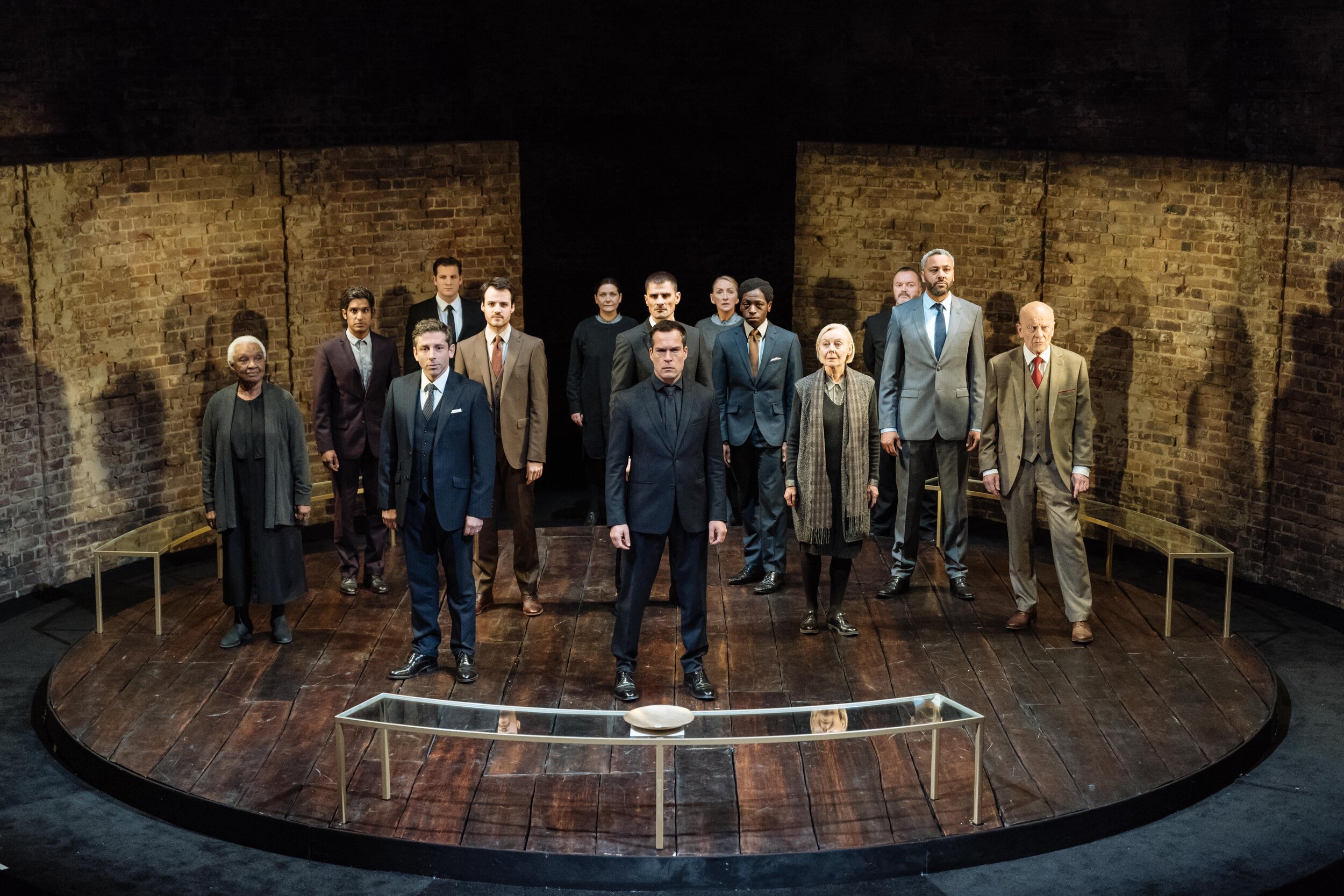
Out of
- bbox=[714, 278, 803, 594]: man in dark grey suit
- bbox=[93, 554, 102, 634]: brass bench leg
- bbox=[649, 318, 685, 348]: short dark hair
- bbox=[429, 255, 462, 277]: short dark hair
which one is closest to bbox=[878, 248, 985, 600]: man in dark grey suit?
bbox=[714, 278, 803, 594]: man in dark grey suit

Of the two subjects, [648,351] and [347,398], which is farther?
[347,398]

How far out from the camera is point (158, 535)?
7648 mm

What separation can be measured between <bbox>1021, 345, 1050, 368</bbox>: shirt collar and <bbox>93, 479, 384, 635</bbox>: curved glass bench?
3850 millimetres

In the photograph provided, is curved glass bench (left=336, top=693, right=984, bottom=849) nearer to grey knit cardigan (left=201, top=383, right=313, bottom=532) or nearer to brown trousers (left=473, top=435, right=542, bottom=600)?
grey knit cardigan (left=201, top=383, right=313, bottom=532)

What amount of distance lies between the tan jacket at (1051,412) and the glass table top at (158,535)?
3790mm

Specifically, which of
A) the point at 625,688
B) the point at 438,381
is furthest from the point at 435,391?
the point at 625,688

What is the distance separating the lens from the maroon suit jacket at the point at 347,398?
25.0ft

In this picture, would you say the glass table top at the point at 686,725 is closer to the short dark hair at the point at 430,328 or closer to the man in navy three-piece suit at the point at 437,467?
the man in navy three-piece suit at the point at 437,467

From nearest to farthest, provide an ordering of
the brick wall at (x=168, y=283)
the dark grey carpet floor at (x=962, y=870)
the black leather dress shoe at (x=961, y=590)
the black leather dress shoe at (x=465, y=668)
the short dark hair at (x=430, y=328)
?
the dark grey carpet floor at (x=962, y=870)
the short dark hair at (x=430, y=328)
the black leather dress shoe at (x=465, y=668)
the black leather dress shoe at (x=961, y=590)
the brick wall at (x=168, y=283)

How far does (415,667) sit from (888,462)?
3349 mm

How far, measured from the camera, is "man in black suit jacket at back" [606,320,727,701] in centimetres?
625

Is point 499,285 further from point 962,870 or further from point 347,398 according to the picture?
point 962,870

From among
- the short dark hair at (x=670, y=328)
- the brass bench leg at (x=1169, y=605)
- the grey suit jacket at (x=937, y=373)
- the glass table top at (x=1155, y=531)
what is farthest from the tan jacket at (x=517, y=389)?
the brass bench leg at (x=1169, y=605)

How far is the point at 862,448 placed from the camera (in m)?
6.87
